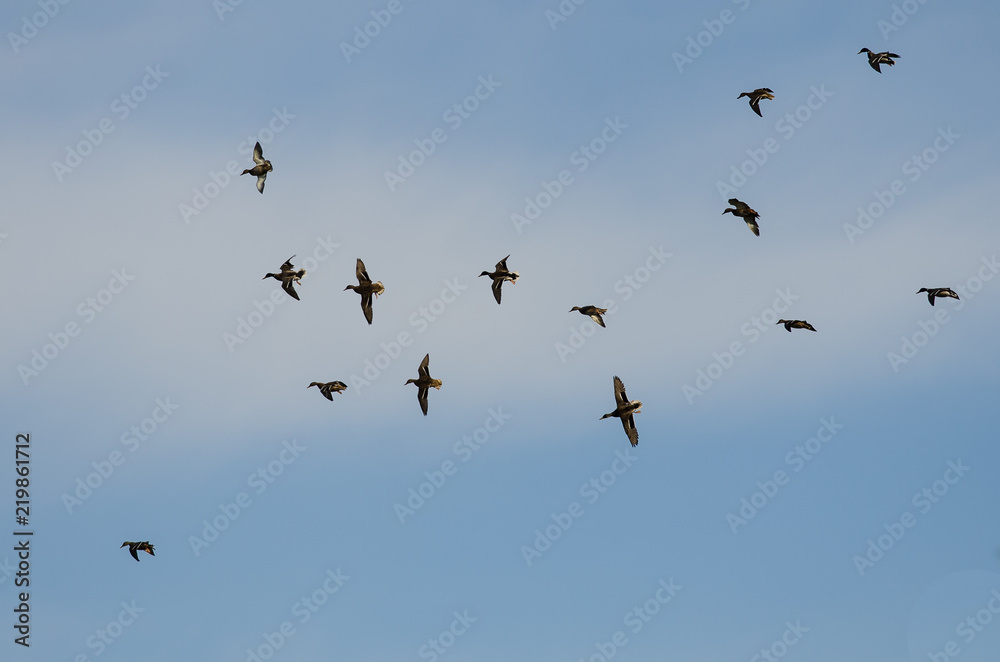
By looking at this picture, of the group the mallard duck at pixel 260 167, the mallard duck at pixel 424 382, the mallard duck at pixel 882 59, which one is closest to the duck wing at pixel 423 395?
the mallard duck at pixel 424 382

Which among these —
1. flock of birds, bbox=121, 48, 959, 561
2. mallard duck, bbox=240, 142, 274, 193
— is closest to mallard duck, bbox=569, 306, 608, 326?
flock of birds, bbox=121, 48, 959, 561

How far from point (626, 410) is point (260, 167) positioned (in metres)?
22.4

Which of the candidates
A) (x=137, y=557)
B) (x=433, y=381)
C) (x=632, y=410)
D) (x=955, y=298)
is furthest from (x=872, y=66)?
(x=137, y=557)

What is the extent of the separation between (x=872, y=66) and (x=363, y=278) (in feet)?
87.9

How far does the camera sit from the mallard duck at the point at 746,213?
94.6m

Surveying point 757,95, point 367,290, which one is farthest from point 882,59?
point 367,290

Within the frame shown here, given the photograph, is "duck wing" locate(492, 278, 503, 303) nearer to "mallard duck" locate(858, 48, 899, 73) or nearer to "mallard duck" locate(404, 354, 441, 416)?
"mallard duck" locate(404, 354, 441, 416)

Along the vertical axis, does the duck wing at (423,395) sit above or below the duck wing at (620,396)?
above

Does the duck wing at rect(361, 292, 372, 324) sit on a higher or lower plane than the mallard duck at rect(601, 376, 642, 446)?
higher

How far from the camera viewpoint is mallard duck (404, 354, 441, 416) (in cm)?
9819

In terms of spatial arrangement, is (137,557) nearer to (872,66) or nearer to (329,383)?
(329,383)

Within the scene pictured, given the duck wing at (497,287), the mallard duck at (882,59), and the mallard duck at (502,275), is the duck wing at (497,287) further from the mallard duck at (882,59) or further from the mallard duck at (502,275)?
the mallard duck at (882,59)

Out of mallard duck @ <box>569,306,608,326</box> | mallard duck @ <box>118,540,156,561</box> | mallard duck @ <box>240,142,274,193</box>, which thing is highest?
mallard duck @ <box>240,142,274,193</box>

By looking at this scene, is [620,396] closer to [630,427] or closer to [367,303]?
[630,427]
